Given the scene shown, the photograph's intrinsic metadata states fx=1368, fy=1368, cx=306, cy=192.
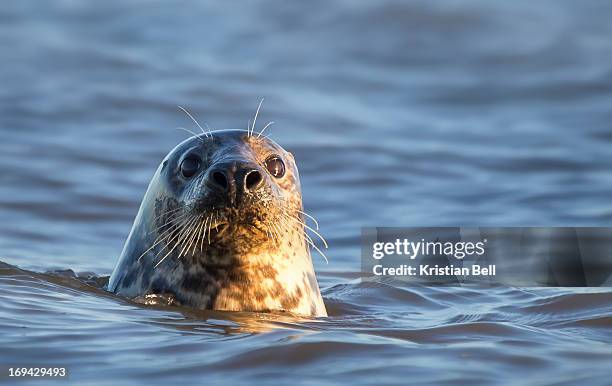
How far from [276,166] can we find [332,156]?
709 centimetres

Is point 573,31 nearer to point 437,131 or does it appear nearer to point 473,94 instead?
point 473,94

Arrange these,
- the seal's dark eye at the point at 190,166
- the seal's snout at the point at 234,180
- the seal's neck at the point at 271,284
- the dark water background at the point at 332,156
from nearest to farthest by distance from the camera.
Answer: the dark water background at the point at 332,156 → the seal's snout at the point at 234,180 → the seal's neck at the point at 271,284 → the seal's dark eye at the point at 190,166

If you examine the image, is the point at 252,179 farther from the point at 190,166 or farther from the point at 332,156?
the point at 332,156

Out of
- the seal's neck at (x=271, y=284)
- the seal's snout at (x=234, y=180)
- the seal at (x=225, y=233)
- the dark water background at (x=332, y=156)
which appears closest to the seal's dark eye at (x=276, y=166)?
the seal at (x=225, y=233)

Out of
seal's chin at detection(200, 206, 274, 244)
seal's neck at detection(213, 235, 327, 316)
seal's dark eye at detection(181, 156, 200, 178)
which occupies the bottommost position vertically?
seal's neck at detection(213, 235, 327, 316)

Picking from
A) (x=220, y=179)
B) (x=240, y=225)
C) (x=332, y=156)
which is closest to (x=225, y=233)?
(x=240, y=225)

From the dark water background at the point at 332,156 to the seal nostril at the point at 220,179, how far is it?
0.63 metres

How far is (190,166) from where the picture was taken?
6457mm

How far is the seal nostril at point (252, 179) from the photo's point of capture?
19.7 feet

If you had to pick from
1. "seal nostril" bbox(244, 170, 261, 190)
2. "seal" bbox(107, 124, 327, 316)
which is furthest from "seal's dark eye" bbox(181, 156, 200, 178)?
"seal nostril" bbox(244, 170, 261, 190)

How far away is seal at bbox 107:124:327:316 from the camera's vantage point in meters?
6.05

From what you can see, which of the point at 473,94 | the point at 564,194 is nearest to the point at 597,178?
the point at 564,194

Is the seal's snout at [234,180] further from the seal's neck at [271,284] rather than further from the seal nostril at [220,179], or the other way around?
the seal's neck at [271,284]

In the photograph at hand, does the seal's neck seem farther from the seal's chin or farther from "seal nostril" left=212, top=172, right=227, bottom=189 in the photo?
"seal nostril" left=212, top=172, right=227, bottom=189
